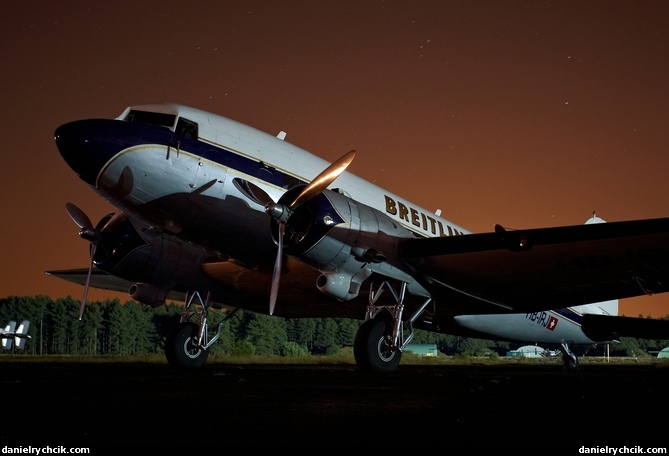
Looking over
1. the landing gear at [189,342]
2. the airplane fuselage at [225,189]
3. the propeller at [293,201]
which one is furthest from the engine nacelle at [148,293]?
the propeller at [293,201]

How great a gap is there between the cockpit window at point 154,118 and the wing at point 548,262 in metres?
5.30

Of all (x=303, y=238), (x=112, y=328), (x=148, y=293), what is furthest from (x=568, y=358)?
(x=112, y=328)

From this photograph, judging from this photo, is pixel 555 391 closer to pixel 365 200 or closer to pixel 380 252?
pixel 380 252

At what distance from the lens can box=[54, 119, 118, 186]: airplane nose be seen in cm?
1234

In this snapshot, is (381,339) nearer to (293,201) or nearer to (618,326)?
(293,201)

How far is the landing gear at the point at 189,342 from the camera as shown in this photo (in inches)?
669

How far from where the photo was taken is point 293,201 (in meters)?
12.6

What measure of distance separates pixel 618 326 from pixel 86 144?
62.0ft

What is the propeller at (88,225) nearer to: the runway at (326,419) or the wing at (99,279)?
the wing at (99,279)

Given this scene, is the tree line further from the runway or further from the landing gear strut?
the runway

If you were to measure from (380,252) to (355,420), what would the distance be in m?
7.68

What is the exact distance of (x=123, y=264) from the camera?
16562 mm

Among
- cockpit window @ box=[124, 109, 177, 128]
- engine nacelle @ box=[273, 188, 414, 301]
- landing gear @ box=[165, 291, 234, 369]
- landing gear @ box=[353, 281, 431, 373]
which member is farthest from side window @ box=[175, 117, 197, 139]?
landing gear @ box=[165, 291, 234, 369]

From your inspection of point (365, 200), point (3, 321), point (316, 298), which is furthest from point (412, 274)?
point (3, 321)
